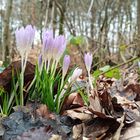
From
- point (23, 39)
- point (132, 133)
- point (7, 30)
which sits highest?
point (23, 39)

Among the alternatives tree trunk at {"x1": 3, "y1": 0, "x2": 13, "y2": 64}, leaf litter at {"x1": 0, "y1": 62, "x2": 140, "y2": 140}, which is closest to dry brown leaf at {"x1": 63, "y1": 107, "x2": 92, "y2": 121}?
leaf litter at {"x1": 0, "y1": 62, "x2": 140, "y2": 140}

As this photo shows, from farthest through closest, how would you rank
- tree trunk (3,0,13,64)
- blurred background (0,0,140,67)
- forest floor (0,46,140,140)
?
1. tree trunk (3,0,13,64)
2. blurred background (0,0,140,67)
3. forest floor (0,46,140,140)

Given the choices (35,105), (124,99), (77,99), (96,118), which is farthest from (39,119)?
(124,99)

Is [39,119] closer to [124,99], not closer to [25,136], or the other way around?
[25,136]

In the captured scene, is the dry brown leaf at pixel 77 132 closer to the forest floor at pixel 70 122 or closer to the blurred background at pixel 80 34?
the forest floor at pixel 70 122

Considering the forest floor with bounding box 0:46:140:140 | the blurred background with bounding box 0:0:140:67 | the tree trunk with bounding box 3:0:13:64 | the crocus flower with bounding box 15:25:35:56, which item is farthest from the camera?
the tree trunk with bounding box 3:0:13:64

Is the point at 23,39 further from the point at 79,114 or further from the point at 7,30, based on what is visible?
the point at 7,30

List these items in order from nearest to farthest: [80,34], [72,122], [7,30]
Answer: [72,122] → [7,30] → [80,34]

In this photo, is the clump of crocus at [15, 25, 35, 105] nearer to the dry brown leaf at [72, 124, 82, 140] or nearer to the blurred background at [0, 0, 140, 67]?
the dry brown leaf at [72, 124, 82, 140]

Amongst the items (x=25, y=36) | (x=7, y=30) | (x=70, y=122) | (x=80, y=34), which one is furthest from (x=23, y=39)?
(x=80, y=34)

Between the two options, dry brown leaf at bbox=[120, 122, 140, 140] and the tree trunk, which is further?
the tree trunk

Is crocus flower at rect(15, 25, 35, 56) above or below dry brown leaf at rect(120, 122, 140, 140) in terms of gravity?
above
